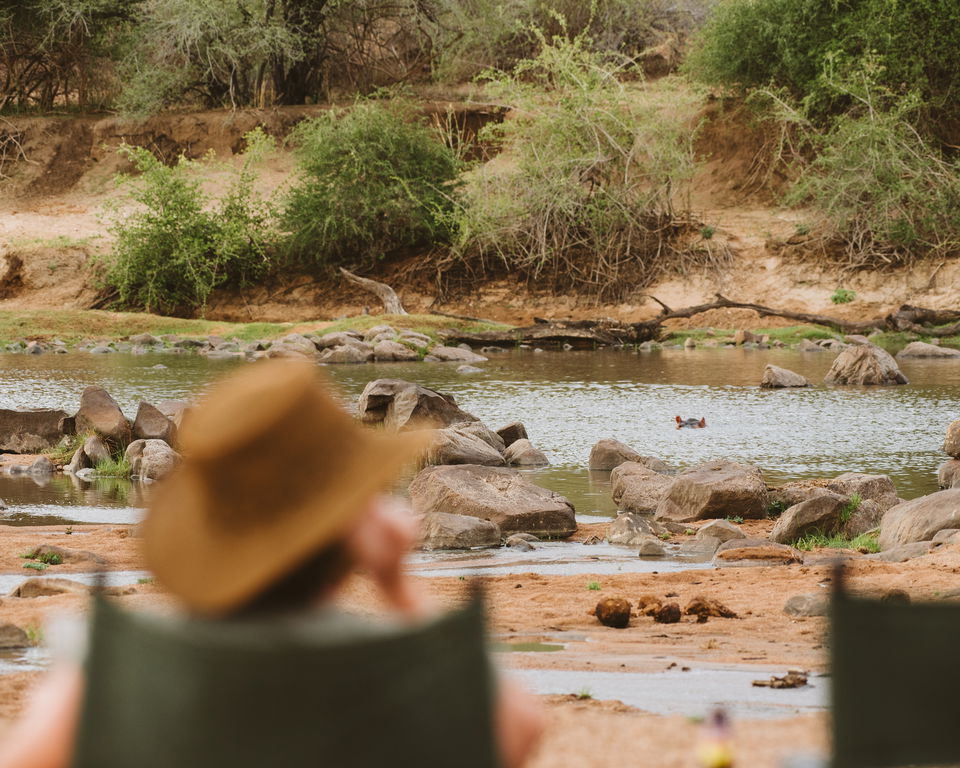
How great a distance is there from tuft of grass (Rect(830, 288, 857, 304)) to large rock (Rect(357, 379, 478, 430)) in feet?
65.5

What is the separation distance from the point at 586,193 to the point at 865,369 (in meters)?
15.5

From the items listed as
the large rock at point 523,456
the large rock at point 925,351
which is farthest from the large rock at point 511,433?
the large rock at point 925,351

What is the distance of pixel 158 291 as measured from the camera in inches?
1491

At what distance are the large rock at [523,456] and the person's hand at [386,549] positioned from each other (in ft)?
40.5

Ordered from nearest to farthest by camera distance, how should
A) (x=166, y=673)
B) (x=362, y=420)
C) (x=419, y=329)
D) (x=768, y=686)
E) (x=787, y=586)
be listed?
(x=166, y=673) < (x=768, y=686) < (x=787, y=586) < (x=362, y=420) < (x=419, y=329)

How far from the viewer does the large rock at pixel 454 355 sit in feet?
92.0

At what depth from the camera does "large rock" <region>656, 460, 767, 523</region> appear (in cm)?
1089

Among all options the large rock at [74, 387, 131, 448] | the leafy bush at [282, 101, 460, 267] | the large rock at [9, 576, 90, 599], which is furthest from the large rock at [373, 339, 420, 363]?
the large rock at [9, 576, 90, 599]

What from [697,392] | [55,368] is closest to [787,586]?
[697,392]

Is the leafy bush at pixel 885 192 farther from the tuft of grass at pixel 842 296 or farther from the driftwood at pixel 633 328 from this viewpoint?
the driftwood at pixel 633 328

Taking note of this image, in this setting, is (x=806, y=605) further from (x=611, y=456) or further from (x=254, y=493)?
(x=611, y=456)

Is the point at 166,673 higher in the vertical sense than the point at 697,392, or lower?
higher

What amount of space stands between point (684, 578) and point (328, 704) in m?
6.46

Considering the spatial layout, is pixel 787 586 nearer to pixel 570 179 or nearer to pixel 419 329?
pixel 419 329
